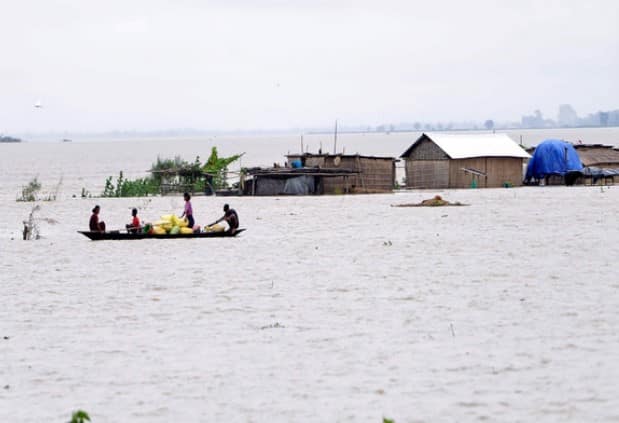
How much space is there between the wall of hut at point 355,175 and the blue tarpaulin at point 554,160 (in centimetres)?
641

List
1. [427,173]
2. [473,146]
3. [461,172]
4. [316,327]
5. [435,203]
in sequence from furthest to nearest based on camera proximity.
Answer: [427,173] < [473,146] < [461,172] < [435,203] < [316,327]

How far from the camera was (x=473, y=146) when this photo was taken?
40125 millimetres

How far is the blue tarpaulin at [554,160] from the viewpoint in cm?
4072

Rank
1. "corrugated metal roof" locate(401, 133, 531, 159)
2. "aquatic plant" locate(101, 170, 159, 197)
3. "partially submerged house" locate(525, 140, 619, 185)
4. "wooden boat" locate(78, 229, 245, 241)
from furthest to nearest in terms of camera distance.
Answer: "partially submerged house" locate(525, 140, 619, 185) → "corrugated metal roof" locate(401, 133, 531, 159) → "aquatic plant" locate(101, 170, 159, 197) → "wooden boat" locate(78, 229, 245, 241)

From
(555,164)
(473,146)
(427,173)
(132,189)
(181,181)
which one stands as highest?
(473,146)

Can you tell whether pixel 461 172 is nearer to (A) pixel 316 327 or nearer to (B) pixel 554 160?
(B) pixel 554 160

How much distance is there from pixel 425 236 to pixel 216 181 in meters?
19.5

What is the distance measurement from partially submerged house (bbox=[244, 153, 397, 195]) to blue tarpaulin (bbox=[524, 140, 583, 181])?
6684 mm

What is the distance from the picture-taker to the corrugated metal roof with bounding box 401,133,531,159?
39.3 meters

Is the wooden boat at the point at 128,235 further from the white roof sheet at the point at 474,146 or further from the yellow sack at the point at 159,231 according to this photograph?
the white roof sheet at the point at 474,146

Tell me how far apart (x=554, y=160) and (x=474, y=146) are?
11.8ft

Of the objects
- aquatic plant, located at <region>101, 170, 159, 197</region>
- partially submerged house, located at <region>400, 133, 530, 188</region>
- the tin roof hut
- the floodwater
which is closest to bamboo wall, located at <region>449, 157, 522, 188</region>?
partially submerged house, located at <region>400, 133, 530, 188</region>

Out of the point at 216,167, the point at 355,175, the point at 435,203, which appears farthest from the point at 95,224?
the point at 216,167

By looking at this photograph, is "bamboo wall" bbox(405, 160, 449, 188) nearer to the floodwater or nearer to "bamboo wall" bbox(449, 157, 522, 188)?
"bamboo wall" bbox(449, 157, 522, 188)
